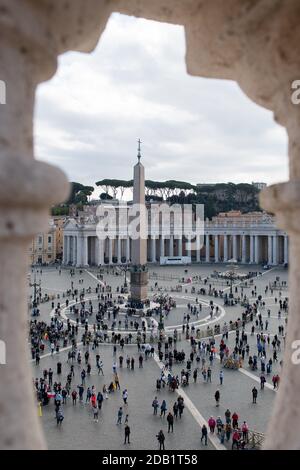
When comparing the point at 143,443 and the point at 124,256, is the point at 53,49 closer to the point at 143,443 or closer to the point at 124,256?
the point at 143,443

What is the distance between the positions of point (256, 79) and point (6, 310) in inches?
62.1

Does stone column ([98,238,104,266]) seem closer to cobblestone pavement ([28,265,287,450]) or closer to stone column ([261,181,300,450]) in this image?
cobblestone pavement ([28,265,287,450])

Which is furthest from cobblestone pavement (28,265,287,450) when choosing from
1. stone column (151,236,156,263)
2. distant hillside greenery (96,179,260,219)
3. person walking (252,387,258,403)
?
distant hillside greenery (96,179,260,219)

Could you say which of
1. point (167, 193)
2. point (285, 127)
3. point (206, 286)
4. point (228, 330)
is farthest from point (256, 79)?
point (167, 193)

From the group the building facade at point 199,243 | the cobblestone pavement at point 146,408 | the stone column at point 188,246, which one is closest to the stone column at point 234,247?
the building facade at point 199,243

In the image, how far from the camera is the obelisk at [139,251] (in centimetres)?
3070

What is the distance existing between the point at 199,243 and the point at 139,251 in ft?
126

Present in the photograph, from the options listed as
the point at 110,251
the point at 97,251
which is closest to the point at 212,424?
the point at 97,251

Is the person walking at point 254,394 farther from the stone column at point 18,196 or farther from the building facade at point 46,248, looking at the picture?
the building facade at point 46,248

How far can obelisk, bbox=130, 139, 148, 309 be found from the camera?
30703 mm

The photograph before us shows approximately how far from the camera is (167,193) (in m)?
91.2

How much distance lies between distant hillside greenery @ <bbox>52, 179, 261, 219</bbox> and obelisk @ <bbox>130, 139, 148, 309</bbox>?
1977 inches

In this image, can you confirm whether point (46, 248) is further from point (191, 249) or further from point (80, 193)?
point (80, 193)

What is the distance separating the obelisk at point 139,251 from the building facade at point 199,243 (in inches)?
1215
